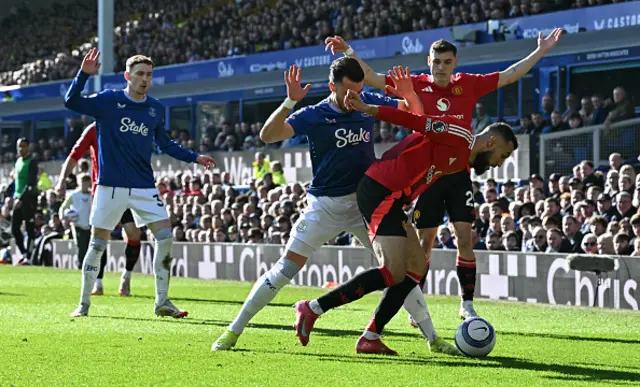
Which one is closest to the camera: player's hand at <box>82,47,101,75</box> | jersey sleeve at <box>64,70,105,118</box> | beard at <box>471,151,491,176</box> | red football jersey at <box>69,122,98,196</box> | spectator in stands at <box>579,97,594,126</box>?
beard at <box>471,151,491,176</box>

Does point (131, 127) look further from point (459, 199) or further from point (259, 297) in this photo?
point (259, 297)

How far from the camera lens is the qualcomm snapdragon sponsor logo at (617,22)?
22.3m

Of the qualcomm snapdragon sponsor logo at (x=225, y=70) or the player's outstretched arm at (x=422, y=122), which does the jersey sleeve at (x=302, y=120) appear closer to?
the player's outstretched arm at (x=422, y=122)

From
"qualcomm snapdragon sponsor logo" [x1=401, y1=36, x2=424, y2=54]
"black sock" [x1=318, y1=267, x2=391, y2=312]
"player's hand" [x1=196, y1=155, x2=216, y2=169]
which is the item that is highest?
"qualcomm snapdragon sponsor logo" [x1=401, y1=36, x2=424, y2=54]

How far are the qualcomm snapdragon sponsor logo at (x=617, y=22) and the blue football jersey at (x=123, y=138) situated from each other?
13.4 meters

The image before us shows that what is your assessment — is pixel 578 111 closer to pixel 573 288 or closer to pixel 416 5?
pixel 573 288

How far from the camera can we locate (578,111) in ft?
66.2

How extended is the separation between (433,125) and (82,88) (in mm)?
4297

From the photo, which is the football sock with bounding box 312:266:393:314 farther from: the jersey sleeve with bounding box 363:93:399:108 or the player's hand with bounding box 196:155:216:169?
the player's hand with bounding box 196:155:216:169

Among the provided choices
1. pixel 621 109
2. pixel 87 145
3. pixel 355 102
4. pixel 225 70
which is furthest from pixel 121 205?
pixel 225 70

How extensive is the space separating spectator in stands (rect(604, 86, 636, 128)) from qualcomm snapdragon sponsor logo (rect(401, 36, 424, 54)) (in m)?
7.86

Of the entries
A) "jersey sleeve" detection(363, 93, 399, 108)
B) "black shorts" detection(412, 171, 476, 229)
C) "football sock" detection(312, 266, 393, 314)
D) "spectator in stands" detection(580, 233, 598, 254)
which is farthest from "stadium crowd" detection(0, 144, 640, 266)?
"football sock" detection(312, 266, 393, 314)

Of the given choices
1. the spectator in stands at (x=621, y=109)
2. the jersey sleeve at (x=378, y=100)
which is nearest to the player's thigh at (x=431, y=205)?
the jersey sleeve at (x=378, y=100)

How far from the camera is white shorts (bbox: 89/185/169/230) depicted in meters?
11.3
